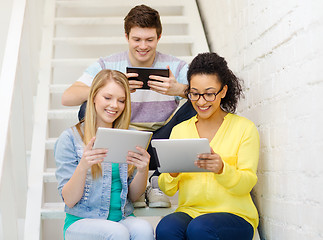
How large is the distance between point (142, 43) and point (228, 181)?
3.11 ft

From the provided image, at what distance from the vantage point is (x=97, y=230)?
6.13 ft

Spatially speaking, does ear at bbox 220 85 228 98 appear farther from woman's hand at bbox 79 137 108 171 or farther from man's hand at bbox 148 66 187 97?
→ woman's hand at bbox 79 137 108 171

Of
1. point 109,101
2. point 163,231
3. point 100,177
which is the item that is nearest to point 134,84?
point 109,101

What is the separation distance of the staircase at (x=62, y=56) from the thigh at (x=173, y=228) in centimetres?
36

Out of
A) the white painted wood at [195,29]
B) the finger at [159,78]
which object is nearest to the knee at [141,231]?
the finger at [159,78]

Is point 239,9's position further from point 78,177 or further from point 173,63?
point 78,177

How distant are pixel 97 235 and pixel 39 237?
63 cm

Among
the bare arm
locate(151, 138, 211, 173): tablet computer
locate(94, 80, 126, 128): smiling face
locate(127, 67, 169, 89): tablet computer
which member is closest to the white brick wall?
locate(151, 138, 211, 173): tablet computer

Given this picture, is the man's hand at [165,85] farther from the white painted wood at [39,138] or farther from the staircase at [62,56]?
the white painted wood at [39,138]

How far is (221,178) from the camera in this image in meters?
1.90

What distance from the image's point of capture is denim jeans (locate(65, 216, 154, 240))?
186 cm

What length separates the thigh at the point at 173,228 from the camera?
1.88 meters

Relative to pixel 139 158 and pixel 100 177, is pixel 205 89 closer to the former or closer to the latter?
pixel 139 158

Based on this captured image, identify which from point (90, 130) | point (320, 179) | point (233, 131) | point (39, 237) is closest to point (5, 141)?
point (90, 130)
